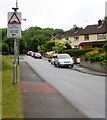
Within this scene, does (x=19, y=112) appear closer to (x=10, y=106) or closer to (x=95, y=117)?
(x=10, y=106)

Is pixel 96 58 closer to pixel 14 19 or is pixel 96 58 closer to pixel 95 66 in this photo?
pixel 95 66

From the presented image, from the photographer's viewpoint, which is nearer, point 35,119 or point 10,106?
point 35,119

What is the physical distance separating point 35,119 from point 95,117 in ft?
5.61

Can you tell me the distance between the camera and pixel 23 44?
9681cm

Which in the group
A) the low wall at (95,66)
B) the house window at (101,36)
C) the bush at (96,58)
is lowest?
the low wall at (95,66)

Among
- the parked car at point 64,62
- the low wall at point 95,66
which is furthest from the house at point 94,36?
the low wall at point 95,66

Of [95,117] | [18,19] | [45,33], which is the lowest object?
[95,117]

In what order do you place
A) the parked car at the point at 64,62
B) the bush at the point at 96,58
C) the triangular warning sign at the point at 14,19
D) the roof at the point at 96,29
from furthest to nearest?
the roof at the point at 96,29 < the parked car at the point at 64,62 < the bush at the point at 96,58 < the triangular warning sign at the point at 14,19

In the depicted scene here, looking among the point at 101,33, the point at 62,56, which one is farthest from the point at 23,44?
the point at 62,56

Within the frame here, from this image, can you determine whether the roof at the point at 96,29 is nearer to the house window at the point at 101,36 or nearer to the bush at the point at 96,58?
the house window at the point at 101,36

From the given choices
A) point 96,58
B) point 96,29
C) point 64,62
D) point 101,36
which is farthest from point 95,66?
point 96,29

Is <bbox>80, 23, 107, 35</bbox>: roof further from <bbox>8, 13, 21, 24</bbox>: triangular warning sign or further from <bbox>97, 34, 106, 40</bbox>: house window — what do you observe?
<bbox>8, 13, 21, 24</bbox>: triangular warning sign

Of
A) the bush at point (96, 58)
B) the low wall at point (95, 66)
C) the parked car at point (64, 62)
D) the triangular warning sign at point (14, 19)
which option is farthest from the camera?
the parked car at point (64, 62)

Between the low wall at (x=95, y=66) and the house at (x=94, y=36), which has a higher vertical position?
the house at (x=94, y=36)
